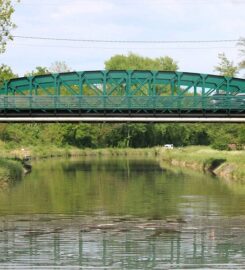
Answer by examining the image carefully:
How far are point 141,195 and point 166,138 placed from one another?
96.6 metres

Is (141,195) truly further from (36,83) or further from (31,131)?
(31,131)

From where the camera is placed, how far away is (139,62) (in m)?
149

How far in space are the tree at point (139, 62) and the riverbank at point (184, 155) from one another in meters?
17.5

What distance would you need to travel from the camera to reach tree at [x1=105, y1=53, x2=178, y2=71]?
485ft

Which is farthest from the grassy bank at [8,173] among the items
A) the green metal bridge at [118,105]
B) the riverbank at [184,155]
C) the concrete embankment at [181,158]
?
the riverbank at [184,155]

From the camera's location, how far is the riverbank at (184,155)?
69113 millimetres

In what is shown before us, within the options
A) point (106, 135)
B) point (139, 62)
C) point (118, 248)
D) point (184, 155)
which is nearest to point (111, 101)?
point (184, 155)

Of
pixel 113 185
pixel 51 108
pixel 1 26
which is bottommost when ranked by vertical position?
pixel 113 185

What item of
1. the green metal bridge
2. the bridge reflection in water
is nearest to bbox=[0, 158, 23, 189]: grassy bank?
the green metal bridge

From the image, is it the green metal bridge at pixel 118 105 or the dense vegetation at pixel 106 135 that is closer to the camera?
the green metal bridge at pixel 118 105

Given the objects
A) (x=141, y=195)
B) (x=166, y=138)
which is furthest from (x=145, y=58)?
(x=141, y=195)

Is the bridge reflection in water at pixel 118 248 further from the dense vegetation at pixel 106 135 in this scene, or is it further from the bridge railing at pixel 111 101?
the dense vegetation at pixel 106 135

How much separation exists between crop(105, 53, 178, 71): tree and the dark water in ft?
289

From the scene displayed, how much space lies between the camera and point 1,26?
59.1 m
